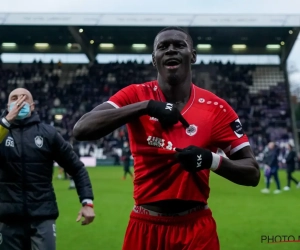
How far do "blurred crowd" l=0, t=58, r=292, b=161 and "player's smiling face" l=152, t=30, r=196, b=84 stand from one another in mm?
35382

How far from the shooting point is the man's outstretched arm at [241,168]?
117 inches

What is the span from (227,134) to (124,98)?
69 centimetres

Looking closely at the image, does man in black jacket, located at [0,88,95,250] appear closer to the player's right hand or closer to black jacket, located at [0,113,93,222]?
black jacket, located at [0,113,93,222]

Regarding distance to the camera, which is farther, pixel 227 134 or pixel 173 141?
pixel 227 134

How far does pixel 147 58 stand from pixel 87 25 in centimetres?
695

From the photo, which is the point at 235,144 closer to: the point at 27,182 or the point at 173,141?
the point at 173,141

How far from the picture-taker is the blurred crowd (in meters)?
39.2

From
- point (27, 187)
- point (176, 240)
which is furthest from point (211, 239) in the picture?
point (27, 187)

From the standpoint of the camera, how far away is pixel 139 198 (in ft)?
10.6

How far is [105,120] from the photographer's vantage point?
293cm

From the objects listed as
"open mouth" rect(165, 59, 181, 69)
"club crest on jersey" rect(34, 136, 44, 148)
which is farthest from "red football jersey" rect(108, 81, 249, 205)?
"club crest on jersey" rect(34, 136, 44, 148)

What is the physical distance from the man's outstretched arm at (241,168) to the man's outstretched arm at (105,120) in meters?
0.58

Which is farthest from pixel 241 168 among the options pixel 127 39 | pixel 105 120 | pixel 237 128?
pixel 127 39

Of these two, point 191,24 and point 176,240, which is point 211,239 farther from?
point 191,24
